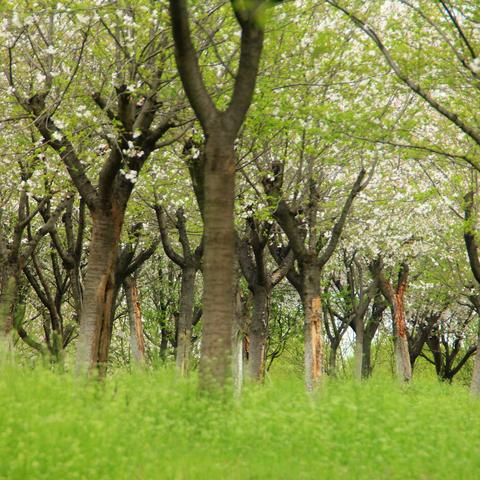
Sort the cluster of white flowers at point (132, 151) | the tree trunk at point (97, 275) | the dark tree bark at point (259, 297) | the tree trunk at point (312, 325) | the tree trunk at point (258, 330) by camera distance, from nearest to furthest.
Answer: the cluster of white flowers at point (132, 151) < the tree trunk at point (97, 275) < the tree trunk at point (312, 325) < the dark tree bark at point (259, 297) < the tree trunk at point (258, 330)

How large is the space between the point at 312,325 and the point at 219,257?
393 inches

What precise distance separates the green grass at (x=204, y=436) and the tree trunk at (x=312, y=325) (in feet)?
29.3

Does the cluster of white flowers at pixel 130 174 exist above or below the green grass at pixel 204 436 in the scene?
above

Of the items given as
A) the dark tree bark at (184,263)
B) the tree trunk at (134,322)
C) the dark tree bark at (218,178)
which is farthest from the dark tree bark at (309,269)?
the tree trunk at (134,322)

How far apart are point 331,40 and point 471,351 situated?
33799 millimetres

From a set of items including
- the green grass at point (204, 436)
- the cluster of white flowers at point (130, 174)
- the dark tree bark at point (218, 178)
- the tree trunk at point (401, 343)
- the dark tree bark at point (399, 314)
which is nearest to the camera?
the green grass at point (204, 436)

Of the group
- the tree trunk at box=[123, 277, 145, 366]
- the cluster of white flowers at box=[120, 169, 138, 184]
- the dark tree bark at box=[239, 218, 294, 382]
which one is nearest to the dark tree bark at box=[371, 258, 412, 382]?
the dark tree bark at box=[239, 218, 294, 382]

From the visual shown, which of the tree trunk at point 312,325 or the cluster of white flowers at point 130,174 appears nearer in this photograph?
the cluster of white flowers at point 130,174

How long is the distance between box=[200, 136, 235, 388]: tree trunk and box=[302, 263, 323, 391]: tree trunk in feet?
31.8

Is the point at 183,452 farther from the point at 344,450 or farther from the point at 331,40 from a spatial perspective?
Result: the point at 331,40

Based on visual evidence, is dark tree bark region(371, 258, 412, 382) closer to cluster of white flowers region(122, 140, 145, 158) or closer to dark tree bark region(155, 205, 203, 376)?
dark tree bark region(155, 205, 203, 376)

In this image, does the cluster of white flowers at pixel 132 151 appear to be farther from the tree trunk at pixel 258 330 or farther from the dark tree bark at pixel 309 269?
the tree trunk at pixel 258 330

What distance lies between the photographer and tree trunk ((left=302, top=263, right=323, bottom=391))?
20.9 meters

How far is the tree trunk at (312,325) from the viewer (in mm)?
20891
